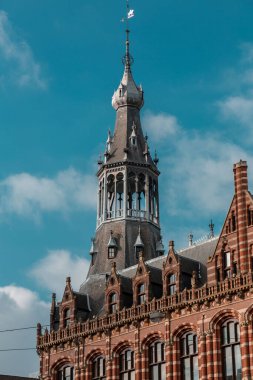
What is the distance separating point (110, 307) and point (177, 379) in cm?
1027

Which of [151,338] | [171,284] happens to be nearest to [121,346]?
[151,338]

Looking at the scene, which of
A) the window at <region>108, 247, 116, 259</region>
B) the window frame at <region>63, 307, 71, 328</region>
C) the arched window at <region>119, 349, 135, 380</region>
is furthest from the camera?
the window at <region>108, 247, 116, 259</region>

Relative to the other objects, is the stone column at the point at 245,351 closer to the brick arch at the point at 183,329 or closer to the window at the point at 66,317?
the brick arch at the point at 183,329

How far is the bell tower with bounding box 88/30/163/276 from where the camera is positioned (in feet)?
255

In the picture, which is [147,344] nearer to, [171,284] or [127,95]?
[171,284]

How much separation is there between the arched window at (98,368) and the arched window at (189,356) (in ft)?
30.1

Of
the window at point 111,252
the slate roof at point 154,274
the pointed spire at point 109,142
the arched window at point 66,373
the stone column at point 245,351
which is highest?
the pointed spire at point 109,142

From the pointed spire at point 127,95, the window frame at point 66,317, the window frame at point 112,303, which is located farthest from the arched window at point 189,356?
the pointed spire at point 127,95

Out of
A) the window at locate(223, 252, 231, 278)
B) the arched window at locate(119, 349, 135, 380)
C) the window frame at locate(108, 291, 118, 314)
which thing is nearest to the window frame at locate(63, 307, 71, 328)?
the window frame at locate(108, 291, 118, 314)

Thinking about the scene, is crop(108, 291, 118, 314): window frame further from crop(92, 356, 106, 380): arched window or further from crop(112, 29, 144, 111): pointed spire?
crop(112, 29, 144, 111): pointed spire

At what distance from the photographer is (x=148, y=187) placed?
8094 centimetres

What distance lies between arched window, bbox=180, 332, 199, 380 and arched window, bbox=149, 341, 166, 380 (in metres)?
2.06

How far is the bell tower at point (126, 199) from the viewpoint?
77.8m

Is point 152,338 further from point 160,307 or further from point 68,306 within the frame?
point 68,306
